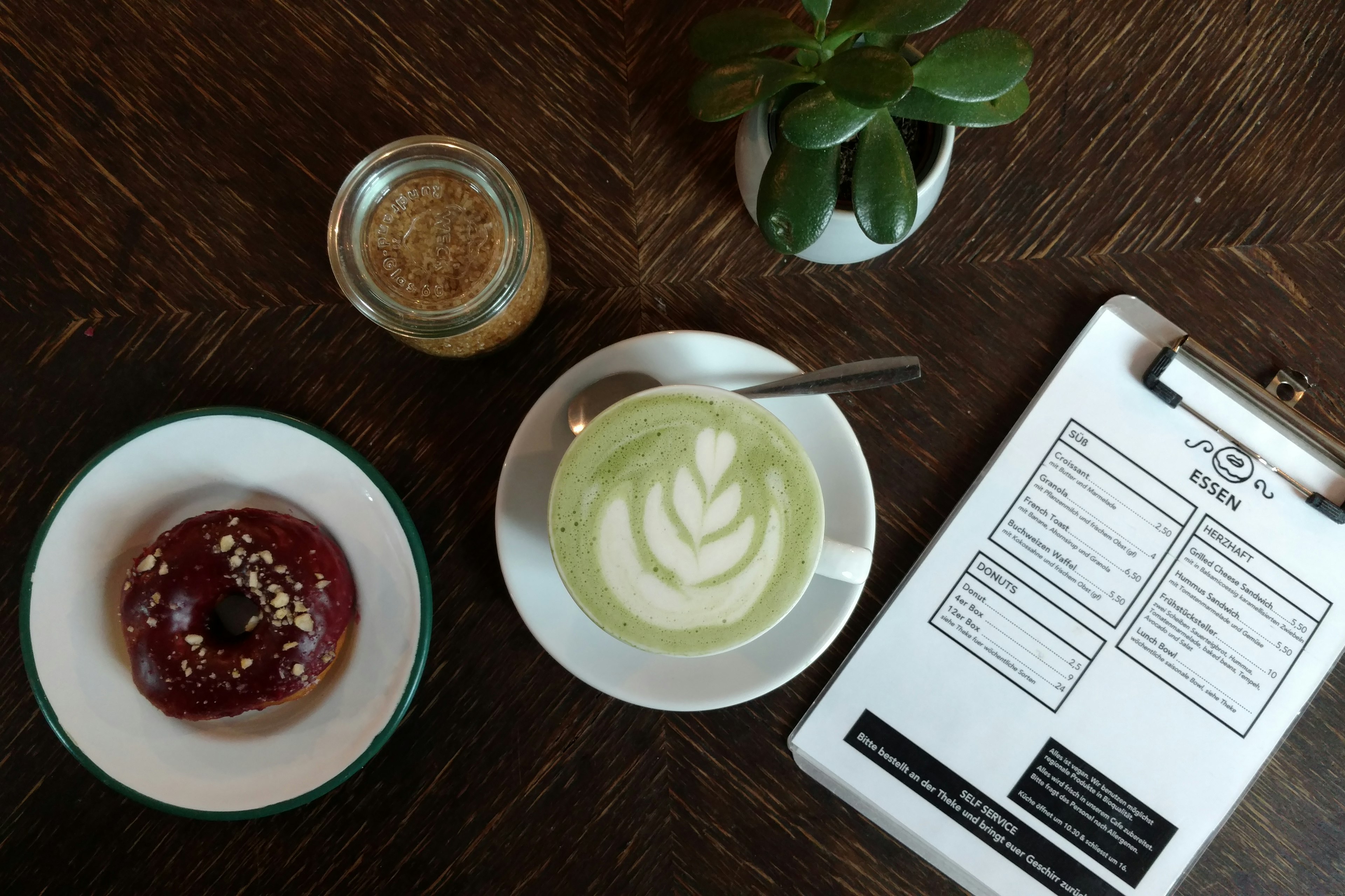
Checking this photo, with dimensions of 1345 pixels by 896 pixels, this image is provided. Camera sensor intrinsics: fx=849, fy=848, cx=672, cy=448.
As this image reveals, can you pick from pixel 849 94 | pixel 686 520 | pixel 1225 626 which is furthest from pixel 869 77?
pixel 1225 626

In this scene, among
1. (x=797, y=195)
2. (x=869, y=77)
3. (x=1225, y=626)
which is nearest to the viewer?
(x=869, y=77)

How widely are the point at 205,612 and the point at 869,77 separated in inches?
27.1

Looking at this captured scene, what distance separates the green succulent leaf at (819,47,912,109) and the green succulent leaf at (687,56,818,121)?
5 cm

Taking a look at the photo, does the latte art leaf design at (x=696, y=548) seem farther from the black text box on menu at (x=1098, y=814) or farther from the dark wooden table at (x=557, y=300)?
the black text box on menu at (x=1098, y=814)

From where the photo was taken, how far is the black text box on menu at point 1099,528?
800 millimetres

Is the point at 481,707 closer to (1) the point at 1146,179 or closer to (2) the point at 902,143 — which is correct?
(2) the point at 902,143

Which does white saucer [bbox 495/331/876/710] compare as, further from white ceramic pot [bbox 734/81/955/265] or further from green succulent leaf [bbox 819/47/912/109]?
green succulent leaf [bbox 819/47/912/109]

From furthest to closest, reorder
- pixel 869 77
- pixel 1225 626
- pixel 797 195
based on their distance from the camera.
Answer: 1. pixel 1225 626
2. pixel 797 195
3. pixel 869 77

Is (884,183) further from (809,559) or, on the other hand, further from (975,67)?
(809,559)

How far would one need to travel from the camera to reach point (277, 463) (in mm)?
764

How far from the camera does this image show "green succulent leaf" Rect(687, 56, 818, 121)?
633 mm

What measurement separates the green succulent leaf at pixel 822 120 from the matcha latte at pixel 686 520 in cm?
21

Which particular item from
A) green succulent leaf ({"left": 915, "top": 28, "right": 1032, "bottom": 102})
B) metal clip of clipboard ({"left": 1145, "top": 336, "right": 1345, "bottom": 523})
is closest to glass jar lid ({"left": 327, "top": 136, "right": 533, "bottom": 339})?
green succulent leaf ({"left": 915, "top": 28, "right": 1032, "bottom": 102})

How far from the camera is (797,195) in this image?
2.14 ft
